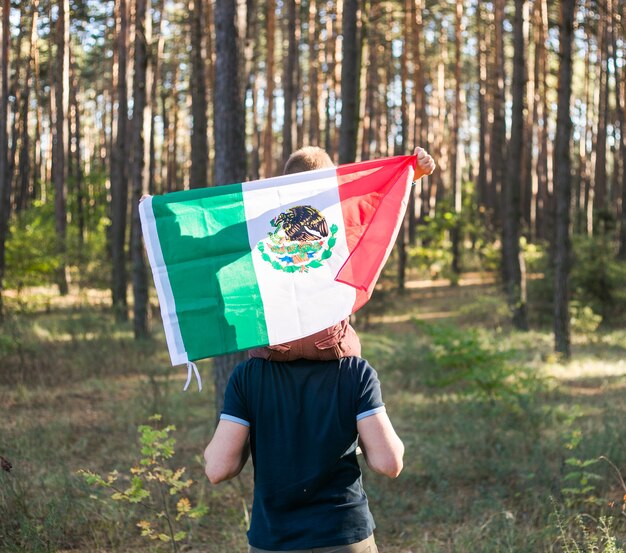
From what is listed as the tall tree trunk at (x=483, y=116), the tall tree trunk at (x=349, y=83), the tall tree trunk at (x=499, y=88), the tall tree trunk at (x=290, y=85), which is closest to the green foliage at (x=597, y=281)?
the tall tree trunk at (x=499, y=88)

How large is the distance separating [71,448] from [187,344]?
5454 millimetres

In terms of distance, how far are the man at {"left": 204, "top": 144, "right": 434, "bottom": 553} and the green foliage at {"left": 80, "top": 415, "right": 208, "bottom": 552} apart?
1986 mm

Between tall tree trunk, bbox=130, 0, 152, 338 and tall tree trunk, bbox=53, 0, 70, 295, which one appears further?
tall tree trunk, bbox=53, 0, 70, 295

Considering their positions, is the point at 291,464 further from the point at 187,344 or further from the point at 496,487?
the point at 496,487

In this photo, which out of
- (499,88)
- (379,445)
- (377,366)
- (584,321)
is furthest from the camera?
(499,88)

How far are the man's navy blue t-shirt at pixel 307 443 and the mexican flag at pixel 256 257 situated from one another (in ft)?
0.88

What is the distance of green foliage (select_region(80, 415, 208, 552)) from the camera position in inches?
185

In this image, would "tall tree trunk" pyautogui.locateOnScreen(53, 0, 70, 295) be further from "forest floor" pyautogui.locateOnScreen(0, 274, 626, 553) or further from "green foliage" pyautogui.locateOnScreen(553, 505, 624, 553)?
"green foliage" pyautogui.locateOnScreen(553, 505, 624, 553)

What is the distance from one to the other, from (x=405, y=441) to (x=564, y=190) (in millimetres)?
7506

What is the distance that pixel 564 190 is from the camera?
14156mm

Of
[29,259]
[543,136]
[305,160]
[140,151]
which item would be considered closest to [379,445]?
[305,160]

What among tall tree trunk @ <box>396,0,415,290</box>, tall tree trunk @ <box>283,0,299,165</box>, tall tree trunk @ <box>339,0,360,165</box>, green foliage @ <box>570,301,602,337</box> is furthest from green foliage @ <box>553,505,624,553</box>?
tall tree trunk @ <box>396,0,415,290</box>

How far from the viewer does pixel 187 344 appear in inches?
115

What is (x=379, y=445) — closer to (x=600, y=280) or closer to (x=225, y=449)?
(x=225, y=449)
